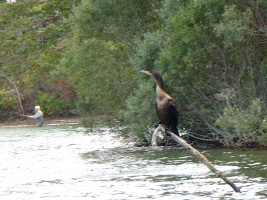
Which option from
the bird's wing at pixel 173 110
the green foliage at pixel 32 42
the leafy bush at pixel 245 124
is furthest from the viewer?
the green foliage at pixel 32 42

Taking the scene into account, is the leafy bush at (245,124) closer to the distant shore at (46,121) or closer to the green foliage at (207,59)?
the green foliage at (207,59)

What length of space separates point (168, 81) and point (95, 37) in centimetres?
577

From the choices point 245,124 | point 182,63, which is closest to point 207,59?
point 182,63

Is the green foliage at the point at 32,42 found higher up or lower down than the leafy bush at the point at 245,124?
higher up

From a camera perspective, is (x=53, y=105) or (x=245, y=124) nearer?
(x=245, y=124)

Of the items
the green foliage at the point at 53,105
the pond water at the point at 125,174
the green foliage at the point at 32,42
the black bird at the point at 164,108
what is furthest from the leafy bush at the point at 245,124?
the green foliage at the point at 53,105

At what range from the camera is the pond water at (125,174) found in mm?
19172

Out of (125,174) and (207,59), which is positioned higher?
(207,59)

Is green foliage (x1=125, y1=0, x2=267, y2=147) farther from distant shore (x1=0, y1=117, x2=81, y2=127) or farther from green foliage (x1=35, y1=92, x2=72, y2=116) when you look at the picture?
green foliage (x1=35, y1=92, x2=72, y2=116)

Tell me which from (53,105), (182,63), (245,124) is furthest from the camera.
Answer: (53,105)

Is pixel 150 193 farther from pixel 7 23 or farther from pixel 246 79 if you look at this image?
pixel 7 23

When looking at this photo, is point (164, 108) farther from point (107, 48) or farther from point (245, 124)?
point (107, 48)

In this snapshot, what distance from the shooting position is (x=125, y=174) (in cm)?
2305

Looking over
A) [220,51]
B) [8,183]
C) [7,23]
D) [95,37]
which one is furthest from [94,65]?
[7,23]
